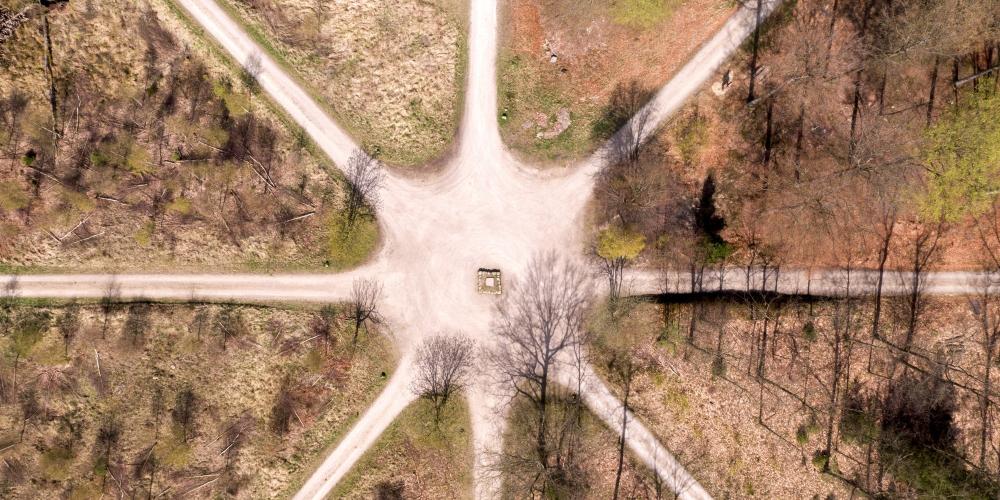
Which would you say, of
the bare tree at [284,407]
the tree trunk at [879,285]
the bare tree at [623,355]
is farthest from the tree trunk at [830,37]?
the bare tree at [284,407]

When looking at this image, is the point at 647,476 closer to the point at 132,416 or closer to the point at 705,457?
the point at 705,457

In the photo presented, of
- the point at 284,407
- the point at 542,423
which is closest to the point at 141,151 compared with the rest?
the point at 284,407

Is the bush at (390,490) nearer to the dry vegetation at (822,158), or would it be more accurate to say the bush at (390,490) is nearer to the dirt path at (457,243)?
the dirt path at (457,243)

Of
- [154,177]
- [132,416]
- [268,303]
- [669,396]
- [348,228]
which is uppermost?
[154,177]

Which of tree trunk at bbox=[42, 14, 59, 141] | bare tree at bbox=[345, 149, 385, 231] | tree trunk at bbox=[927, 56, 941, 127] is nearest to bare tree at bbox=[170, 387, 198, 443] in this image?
bare tree at bbox=[345, 149, 385, 231]

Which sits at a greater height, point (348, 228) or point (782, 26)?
point (782, 26)

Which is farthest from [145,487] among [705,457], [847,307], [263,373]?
[847,307]
